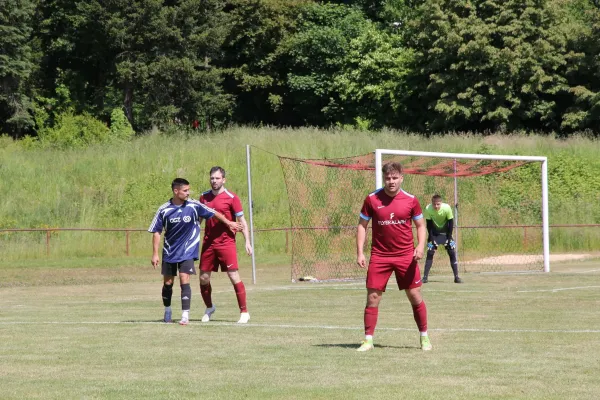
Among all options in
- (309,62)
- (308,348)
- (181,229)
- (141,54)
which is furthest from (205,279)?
(309,62)

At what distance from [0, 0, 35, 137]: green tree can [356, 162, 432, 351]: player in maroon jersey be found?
44.2 meters

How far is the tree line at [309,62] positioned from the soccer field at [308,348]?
3546 cm

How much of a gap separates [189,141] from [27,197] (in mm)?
9044

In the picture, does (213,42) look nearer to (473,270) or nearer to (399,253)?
(473,270)

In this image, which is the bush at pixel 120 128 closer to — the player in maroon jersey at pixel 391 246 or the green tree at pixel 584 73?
the green tree at pixel 584 73

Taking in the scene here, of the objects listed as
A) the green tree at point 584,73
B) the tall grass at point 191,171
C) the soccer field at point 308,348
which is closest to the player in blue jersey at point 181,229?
the soccer field at point 308,348

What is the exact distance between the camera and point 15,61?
5331cm

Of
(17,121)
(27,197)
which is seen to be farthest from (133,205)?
(17,121)

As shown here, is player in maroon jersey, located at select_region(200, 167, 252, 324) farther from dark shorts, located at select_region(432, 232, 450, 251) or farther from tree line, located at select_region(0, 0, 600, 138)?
tree line, located at select_region(0, 0, 600, 138)

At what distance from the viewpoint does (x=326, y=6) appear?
63781mm

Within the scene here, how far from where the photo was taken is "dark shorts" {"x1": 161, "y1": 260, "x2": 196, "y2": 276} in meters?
14.2

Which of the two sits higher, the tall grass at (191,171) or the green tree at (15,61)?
the green tree at (15,61)

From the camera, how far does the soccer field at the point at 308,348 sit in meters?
9.01

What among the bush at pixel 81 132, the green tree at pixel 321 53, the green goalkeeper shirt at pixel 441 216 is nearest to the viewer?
the green goalkeeper shirt at pixel 441 216
